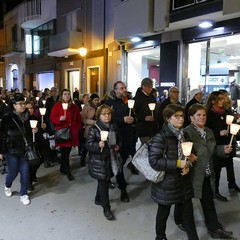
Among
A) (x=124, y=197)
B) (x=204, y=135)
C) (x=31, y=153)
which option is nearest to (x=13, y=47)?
(x=31, y=153)

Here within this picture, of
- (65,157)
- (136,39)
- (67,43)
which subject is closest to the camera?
(65,157)

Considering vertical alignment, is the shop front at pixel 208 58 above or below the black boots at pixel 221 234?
above

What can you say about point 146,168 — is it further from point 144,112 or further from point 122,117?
point 144,112

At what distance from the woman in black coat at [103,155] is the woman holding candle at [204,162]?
4.42ft

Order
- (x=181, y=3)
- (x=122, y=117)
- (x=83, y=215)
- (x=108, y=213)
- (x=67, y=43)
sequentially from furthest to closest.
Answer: (x=67, y=43)
(x=181, y=3)
(x=122, y=117)
(x=83, y=215)
(x=108, y=213)

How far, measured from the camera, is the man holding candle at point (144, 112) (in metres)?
6.51

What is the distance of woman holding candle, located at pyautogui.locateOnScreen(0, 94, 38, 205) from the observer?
5.23 m

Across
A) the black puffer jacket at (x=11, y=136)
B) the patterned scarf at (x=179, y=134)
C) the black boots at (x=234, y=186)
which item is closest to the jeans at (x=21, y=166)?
the black puffer jacket at (x=11, y=136)

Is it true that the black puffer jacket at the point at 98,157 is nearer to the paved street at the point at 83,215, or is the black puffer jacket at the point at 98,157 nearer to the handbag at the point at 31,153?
the paved street at the point at 83,215

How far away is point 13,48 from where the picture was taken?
3045cm

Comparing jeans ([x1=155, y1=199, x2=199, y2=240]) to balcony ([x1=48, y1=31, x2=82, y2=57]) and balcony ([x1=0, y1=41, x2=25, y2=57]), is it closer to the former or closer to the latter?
balcony ([x1=48, y1=31, x2=82, y2=57])

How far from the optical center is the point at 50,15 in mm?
22609

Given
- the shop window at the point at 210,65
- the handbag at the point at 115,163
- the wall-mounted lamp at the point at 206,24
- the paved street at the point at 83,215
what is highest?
the wall-mounted lamp at the point at 206,24

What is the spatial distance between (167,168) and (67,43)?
1692cm
